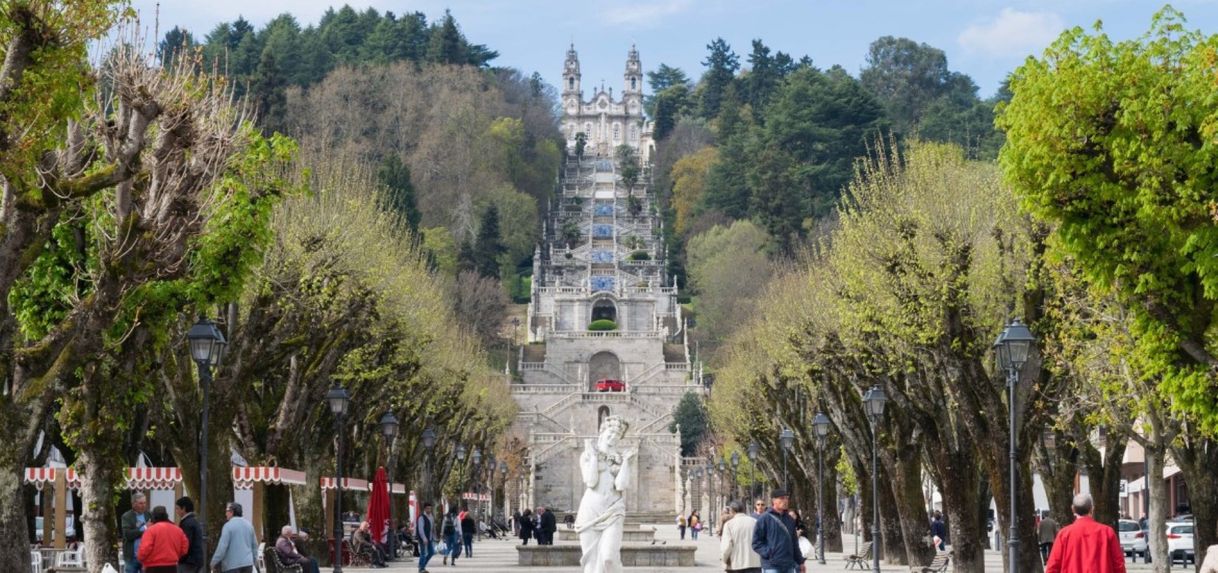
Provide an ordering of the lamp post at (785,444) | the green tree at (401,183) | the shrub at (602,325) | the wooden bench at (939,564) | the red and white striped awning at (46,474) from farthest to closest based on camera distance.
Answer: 1. the shrub at (602,325)
2. the green tree at (401,183)
3. the lamp post at (785,444)
4. the wooden bench at (939,564)
5. the red and white striped awning at (46,474)

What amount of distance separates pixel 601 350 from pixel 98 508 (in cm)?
12189

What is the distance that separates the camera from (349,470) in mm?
46406

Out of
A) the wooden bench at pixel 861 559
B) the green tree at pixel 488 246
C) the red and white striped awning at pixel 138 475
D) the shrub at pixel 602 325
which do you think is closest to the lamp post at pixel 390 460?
the red and white striped awning at pixel 138 475

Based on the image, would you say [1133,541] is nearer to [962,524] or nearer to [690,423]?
[962,524]

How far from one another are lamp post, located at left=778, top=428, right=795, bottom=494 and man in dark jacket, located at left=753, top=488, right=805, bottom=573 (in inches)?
1074

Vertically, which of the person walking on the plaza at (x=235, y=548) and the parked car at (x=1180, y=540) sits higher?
the person walking on the plaza at (x=235, y=548)

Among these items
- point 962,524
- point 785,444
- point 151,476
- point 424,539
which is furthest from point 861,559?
point 151,476

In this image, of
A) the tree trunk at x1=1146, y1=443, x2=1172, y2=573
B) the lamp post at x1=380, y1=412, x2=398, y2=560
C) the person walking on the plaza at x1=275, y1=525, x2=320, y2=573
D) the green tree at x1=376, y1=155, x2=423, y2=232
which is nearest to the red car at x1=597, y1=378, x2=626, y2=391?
the green tree at x1=376, y1=155, x2=423, y2=232

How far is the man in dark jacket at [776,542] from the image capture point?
1939 centimetres

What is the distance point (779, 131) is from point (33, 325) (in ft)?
434

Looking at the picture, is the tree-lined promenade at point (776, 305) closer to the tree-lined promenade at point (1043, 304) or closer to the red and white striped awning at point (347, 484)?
the tree-lined promenade at point (1043, 304)

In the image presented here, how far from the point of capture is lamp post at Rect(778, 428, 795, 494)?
1852 inches

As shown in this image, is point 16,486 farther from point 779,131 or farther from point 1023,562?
point 779,131

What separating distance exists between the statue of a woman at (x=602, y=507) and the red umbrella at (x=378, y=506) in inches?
752
